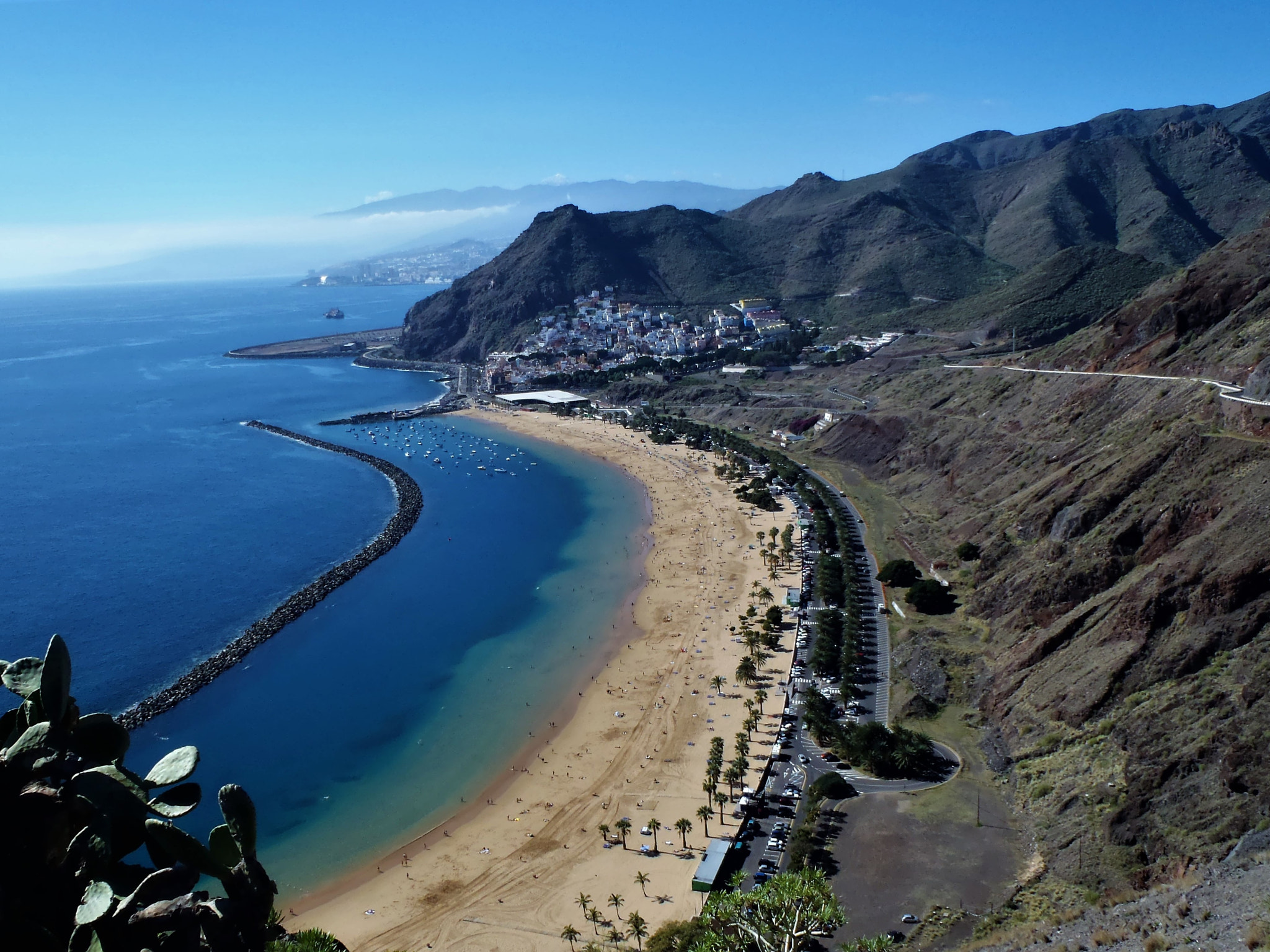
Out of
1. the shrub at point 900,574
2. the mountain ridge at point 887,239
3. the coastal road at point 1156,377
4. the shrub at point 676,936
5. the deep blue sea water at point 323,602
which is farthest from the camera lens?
the mountain ridge at point 887,239

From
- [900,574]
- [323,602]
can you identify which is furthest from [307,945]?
[900,574]

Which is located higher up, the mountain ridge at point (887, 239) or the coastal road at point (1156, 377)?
the mountain ridge at point (887, 239)

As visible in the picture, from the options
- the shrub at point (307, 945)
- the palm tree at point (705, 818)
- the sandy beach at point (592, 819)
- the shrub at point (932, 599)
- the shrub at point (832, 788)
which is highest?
the shrub at point (307, 945)

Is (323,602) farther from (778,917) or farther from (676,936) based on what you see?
(778,917)

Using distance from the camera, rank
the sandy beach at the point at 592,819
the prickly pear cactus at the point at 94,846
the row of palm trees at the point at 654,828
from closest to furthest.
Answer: the prickly pear cactus at the point at 94,846 < the sandy beach at the point at 592,819 < the row of palm trees at the point at 654,828

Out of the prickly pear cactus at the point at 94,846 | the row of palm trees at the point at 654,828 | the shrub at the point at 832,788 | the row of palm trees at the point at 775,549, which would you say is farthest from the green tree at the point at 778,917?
the row of palm trees at the point at 775,549

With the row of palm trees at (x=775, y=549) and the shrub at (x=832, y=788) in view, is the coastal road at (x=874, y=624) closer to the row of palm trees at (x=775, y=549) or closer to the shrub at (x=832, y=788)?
the row of palm trees at (x=775, y=549)

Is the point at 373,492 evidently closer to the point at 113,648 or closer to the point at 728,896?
the point at 113,648
